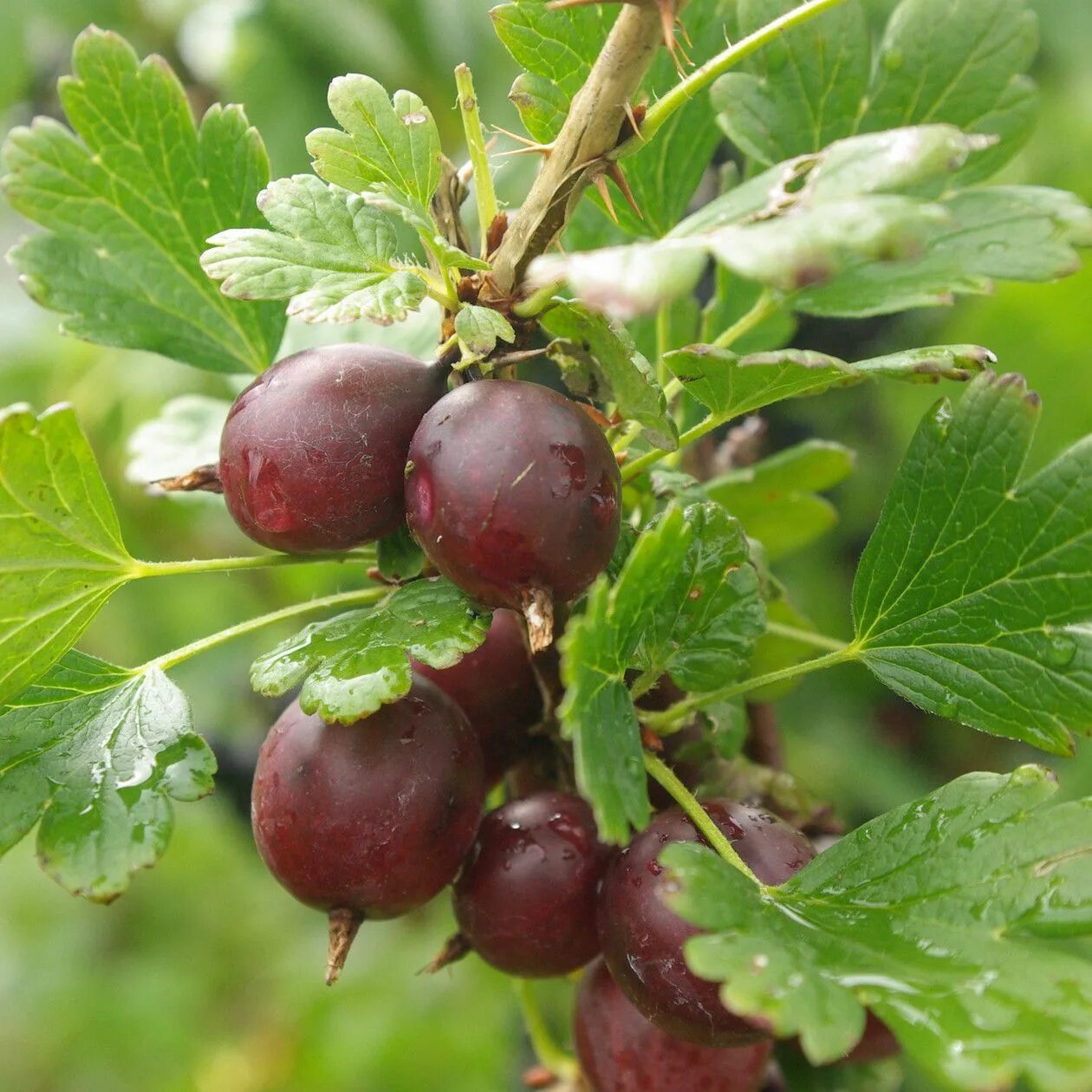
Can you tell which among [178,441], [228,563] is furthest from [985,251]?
[178,441]

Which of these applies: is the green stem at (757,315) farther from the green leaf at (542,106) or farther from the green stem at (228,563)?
the green stem at (228,563)

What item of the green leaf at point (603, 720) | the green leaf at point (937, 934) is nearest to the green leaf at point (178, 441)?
the green leaf at point (603, 720)

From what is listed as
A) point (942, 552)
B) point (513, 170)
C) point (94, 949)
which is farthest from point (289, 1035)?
point (942, 552)

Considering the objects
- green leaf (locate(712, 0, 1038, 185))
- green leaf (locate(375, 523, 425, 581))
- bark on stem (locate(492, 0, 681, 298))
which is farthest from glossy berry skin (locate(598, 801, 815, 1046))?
green leaf (locate(712, 0, 1038, 185))

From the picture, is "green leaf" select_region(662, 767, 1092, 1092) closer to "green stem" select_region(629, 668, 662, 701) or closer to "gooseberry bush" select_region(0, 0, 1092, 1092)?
"gooseberry bush" select_region(0, 0, 1092, 1092)

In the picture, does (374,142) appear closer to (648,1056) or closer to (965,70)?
(965,70)

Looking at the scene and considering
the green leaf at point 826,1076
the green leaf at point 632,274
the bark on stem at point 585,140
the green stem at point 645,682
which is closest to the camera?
the green leaf at point 632,274
